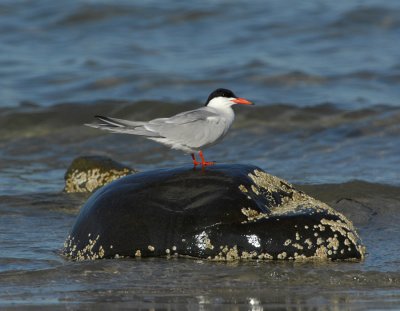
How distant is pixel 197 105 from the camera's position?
1472cm

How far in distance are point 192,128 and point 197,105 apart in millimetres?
7218

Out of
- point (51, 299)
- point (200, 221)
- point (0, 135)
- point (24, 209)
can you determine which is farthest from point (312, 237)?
point (0, 135)

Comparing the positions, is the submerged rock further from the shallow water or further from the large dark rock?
the large dark rock

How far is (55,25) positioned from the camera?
19.4 m

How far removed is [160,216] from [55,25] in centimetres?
1320

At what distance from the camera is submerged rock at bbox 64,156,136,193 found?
10.3 metres

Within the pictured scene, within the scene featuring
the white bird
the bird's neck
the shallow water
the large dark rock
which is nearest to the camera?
the shallow water

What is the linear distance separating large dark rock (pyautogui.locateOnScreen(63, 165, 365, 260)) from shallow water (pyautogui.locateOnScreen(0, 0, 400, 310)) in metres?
0.15

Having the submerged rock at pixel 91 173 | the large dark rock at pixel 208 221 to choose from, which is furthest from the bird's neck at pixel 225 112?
the submerged rock at pixel 91 173

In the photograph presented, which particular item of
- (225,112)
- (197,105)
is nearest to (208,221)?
(225,112)

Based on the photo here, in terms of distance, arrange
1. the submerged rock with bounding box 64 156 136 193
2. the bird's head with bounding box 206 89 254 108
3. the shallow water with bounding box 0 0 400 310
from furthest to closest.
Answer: the submerged rock with bounding box 64 156 136 193, the bird's head with bounding box 206 89 254 108, the shallow water with bounding box 0 0 400 310

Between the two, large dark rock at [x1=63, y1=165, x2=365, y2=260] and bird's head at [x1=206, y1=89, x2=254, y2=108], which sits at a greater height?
bird's head at [x1=206, y1=89, x2=254, y2=108]

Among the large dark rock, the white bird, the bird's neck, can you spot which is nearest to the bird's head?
the bird's neck

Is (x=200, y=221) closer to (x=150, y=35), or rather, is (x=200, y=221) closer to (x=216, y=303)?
(x=216, y=303)
